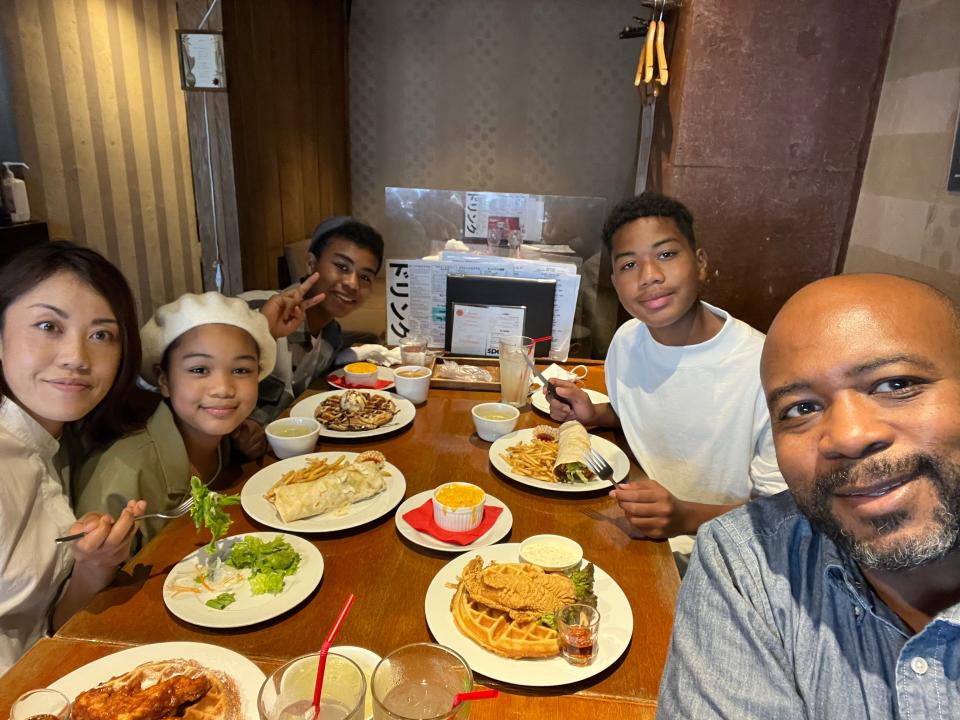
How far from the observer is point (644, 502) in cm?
139

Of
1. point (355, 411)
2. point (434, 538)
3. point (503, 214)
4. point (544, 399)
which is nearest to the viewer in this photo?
point (434, 538)

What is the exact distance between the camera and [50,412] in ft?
4.31

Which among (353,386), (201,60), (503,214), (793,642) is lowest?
(353,386)

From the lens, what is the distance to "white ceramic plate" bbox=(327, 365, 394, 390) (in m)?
2.32

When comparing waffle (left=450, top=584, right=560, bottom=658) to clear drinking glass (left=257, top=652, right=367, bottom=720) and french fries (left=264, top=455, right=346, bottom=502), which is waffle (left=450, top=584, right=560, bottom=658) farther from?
french fries (left=264, top=455, right=346, bottom=502)

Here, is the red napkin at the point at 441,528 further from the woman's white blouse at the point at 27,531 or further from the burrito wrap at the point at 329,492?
the woman's white blouse at the point at 27,531

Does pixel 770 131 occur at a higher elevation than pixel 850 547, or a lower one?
higher

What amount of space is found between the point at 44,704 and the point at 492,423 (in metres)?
1.21

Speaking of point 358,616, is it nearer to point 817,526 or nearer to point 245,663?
point 245,663

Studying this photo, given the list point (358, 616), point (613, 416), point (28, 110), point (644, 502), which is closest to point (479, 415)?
point (613, 416)

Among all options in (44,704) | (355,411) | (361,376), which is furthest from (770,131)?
(44,704)

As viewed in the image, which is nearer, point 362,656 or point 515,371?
point 362,656

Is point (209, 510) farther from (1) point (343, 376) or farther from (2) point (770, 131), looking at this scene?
(2) point (770, 131)

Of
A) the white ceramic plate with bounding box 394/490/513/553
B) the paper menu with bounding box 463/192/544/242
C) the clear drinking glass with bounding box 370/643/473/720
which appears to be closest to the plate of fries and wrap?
the white ceramic plate with bounding box 394/490/513/553
